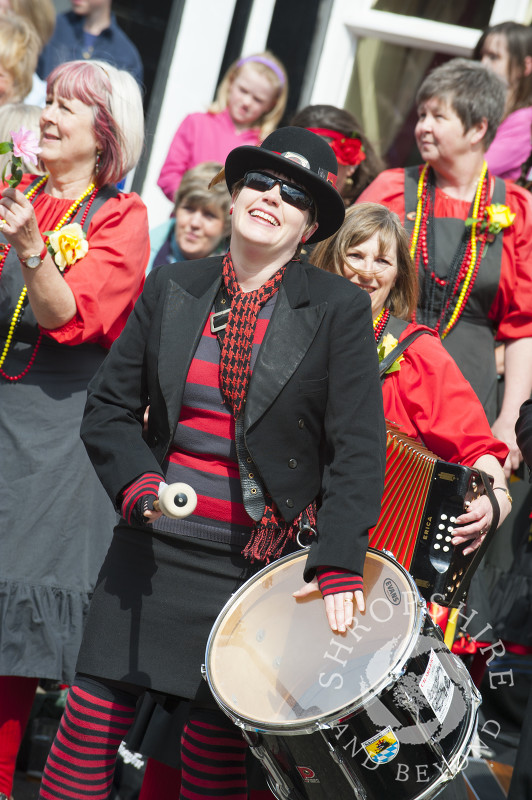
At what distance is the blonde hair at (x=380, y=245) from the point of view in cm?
365

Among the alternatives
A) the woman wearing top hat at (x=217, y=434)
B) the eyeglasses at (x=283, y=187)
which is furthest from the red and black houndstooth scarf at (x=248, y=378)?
the eyeglasses at (x=283, y=187)

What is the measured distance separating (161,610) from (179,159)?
384 cm

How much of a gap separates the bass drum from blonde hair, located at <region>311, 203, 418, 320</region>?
4.30 feet

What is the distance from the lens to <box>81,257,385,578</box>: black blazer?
8.60 feet

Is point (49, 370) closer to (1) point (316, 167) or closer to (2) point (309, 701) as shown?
(1) point (316, 167)

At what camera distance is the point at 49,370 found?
3.67m

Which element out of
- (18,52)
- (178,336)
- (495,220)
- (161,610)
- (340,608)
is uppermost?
(18,52)

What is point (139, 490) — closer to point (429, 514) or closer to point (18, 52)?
point (429, 514)

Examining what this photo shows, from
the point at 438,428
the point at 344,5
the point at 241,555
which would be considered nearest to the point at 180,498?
the point at 241,555

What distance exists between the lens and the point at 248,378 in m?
2.72

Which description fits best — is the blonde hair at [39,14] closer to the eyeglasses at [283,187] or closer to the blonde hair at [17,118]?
the blonde hair at [17,118]

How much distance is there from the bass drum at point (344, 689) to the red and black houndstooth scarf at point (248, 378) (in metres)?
0.08

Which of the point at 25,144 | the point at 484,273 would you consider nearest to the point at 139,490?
the point at 25,144

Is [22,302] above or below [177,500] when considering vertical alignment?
above
